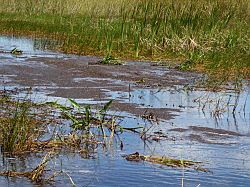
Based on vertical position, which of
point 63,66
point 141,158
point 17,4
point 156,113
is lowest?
point 141,158

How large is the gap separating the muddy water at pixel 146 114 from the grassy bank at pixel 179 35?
122 centimetres

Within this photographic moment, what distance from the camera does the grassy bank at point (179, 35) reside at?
637 inches

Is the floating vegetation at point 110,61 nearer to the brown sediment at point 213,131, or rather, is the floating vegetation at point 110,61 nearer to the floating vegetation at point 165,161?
the brown sediment at point 213,131

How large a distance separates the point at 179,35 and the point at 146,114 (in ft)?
30.1

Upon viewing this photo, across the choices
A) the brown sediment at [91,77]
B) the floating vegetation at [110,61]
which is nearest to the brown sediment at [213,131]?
the brown sediment at [91,77]

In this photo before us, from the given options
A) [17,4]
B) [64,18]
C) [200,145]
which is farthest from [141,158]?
[17,4]

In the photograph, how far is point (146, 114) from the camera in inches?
360

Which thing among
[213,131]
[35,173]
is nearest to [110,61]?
[213,131]

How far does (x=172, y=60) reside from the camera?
55.6 ft

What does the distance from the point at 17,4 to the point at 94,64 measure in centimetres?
1408

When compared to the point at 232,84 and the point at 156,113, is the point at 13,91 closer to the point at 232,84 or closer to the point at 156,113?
the point at 156,113

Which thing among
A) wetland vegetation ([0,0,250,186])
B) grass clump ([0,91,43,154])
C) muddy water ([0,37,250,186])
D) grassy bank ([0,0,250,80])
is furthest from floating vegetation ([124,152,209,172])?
grassy bank ([0,0,250,80])

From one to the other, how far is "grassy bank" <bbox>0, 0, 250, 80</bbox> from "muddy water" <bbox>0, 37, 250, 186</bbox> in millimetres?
1215

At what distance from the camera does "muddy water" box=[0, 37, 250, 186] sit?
6152mm
